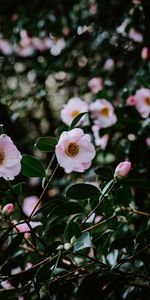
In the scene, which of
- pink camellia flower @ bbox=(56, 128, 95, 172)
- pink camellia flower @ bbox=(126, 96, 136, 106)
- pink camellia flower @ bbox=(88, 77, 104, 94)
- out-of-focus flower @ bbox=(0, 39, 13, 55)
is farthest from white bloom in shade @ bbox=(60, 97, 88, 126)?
out-of-focus flower @ bbox=(0, 39, 13, 55)

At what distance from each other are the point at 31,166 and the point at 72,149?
92mm

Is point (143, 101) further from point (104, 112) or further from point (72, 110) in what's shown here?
point (72, 110)

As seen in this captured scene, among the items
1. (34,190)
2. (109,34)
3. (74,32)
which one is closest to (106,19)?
(109,34)

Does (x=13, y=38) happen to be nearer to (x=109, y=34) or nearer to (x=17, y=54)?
(x=17, y=54)

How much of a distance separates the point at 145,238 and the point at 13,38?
150cm

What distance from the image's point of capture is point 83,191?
86 centimetres

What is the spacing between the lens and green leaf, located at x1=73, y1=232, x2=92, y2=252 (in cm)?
78

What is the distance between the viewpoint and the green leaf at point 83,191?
0.86 m

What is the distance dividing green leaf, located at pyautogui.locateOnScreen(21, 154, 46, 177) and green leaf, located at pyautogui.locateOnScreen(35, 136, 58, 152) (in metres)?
0.03

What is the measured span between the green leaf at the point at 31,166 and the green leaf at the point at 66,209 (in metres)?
0.08

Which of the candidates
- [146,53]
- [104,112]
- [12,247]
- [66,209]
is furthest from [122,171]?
[146,53]

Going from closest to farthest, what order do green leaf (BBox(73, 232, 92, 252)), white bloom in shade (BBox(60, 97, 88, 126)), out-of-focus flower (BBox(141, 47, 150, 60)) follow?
1. green leaf (BBox(73, 232, 92, 252))
2. white bloom in shade (BBox(60, 97, 88, 126))
3. out-of-focus flower (BBox(141, 47, 150, 60))

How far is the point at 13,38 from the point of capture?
2.11m

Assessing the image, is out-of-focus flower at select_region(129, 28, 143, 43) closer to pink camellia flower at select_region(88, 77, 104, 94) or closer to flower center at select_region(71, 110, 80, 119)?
pink camellia flower at select_region(88, 77, 104, 94)
